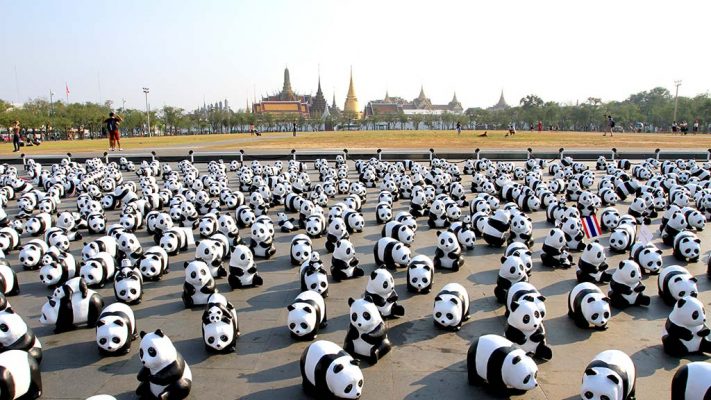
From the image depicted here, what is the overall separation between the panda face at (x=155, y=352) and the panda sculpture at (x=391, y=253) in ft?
19.4

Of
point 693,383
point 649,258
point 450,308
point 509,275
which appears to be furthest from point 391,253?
point 693,383

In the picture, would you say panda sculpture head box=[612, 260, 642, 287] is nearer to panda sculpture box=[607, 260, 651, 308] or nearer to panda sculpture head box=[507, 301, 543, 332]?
panda sculpture box=[607, 260, 651, 308]

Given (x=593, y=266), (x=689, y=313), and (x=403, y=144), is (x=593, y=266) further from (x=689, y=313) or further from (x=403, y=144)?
(x=403, y=144)

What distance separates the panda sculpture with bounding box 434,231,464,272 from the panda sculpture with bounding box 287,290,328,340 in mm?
4276

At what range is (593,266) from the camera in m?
10.9

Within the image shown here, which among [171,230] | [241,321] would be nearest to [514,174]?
[171,230]

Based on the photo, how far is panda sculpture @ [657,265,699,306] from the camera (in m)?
9.34

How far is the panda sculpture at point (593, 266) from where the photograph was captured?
35.5 ft

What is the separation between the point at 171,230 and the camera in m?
13.3

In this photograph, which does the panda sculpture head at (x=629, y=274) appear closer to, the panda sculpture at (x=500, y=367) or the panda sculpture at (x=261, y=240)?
the panda sculpture at (x=500, y=367)

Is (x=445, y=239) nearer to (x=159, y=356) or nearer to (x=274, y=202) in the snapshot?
(x=159, y=356)

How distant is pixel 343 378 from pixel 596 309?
4662mm

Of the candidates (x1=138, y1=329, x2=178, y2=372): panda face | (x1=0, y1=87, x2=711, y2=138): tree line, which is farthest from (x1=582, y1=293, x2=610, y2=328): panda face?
(x1=0, y1=87, x2=711, y2=138): tree line

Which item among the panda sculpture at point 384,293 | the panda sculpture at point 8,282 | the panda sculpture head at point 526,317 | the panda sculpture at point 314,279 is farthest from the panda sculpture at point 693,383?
the panda sculpture at point 8,282
